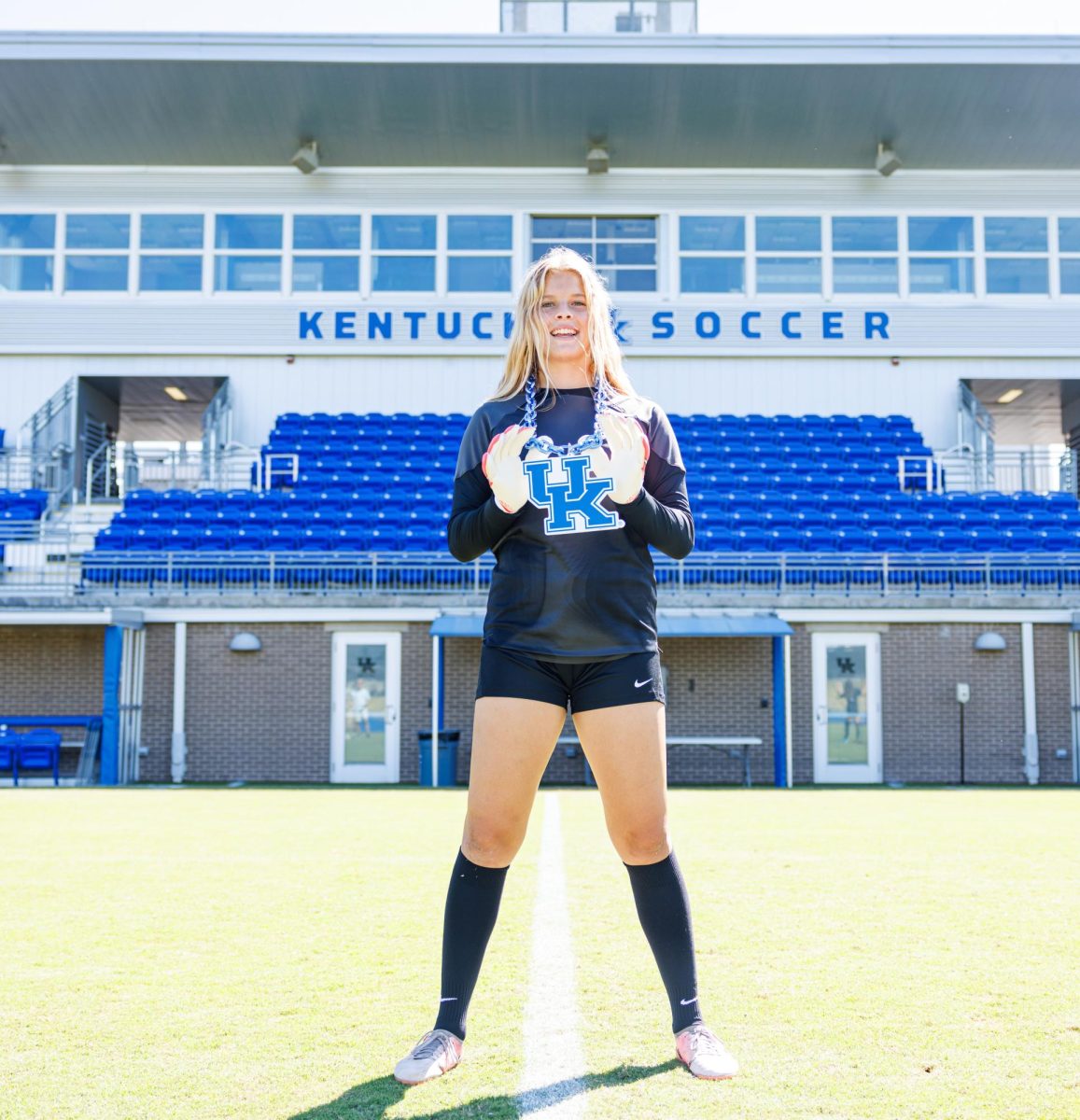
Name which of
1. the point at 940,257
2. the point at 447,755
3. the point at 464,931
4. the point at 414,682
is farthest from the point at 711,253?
the point at 464,931

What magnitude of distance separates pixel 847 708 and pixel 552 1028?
14.9 m

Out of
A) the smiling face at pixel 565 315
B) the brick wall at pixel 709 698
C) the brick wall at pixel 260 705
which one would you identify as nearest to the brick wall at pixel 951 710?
the brick wall at pixel 709 698

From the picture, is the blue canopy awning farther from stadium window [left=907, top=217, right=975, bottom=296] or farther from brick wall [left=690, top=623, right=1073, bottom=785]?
stadium window [left=907, top=217, right=975, bottom=296]

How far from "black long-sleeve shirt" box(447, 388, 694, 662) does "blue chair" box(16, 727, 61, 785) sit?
587 inches

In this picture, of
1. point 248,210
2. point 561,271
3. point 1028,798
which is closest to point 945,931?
point 561,271

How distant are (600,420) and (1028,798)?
A: 11.2 m

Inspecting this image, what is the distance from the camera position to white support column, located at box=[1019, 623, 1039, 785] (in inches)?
682

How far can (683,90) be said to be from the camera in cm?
2247

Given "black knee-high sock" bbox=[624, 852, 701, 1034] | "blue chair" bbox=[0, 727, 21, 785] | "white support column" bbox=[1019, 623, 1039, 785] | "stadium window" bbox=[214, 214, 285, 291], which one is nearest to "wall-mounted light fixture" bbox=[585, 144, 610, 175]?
"stadium window" bbox=[214, 214, 285, 291]

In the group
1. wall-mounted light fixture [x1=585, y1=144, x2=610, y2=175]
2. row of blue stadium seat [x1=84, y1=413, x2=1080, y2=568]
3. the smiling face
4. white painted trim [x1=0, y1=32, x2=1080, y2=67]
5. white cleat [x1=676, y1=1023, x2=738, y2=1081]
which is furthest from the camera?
wall-mounted light fixture [x1=585, y1=144, x2=610, y2=175]

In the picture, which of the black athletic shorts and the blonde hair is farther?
the blonde hair

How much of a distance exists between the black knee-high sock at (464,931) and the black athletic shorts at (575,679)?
18.4 inches

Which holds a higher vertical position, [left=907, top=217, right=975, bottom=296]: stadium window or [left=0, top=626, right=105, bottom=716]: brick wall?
[left=907, top=217, right=975, bottom=296]: stadium window

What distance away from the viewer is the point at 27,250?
24.7 meters
